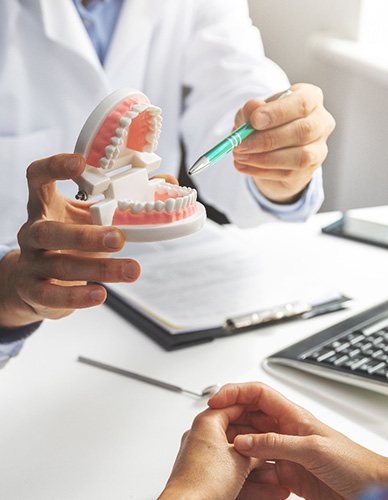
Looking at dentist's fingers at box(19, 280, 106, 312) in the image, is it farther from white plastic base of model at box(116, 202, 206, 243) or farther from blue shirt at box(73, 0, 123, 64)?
blue shirt at box(73, 0, 123, 64)

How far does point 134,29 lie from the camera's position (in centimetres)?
116

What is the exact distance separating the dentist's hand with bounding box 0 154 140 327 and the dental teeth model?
2 cm

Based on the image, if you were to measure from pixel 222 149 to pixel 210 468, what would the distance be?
28 cm

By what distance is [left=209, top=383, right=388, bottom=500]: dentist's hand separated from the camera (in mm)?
522

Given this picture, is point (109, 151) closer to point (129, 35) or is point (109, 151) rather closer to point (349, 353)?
point (349, 353)

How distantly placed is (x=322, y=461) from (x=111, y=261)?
0.21 m

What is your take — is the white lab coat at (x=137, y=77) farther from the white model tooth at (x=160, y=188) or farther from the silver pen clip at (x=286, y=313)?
the white model tooth at (x=160, y=188)

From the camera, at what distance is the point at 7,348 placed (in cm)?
76

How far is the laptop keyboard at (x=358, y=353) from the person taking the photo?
0.70 m

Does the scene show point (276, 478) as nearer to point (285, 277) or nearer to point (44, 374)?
point (44, 374)

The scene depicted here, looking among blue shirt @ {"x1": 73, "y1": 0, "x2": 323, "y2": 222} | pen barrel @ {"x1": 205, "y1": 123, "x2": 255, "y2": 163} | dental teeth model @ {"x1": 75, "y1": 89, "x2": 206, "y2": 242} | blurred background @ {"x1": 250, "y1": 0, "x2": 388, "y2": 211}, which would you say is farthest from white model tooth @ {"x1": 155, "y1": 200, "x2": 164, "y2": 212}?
blurred background @ {"x1": 250, "y1": 0, "x2": 388, "y2": 211}

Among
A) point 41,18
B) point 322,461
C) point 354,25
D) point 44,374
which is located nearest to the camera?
point 322,461

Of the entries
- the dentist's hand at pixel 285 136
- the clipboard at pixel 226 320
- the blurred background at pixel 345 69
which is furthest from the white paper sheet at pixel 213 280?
the blurred background at pixel 345 69

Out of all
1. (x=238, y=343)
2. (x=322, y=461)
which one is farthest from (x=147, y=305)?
(x=322, y=461)
